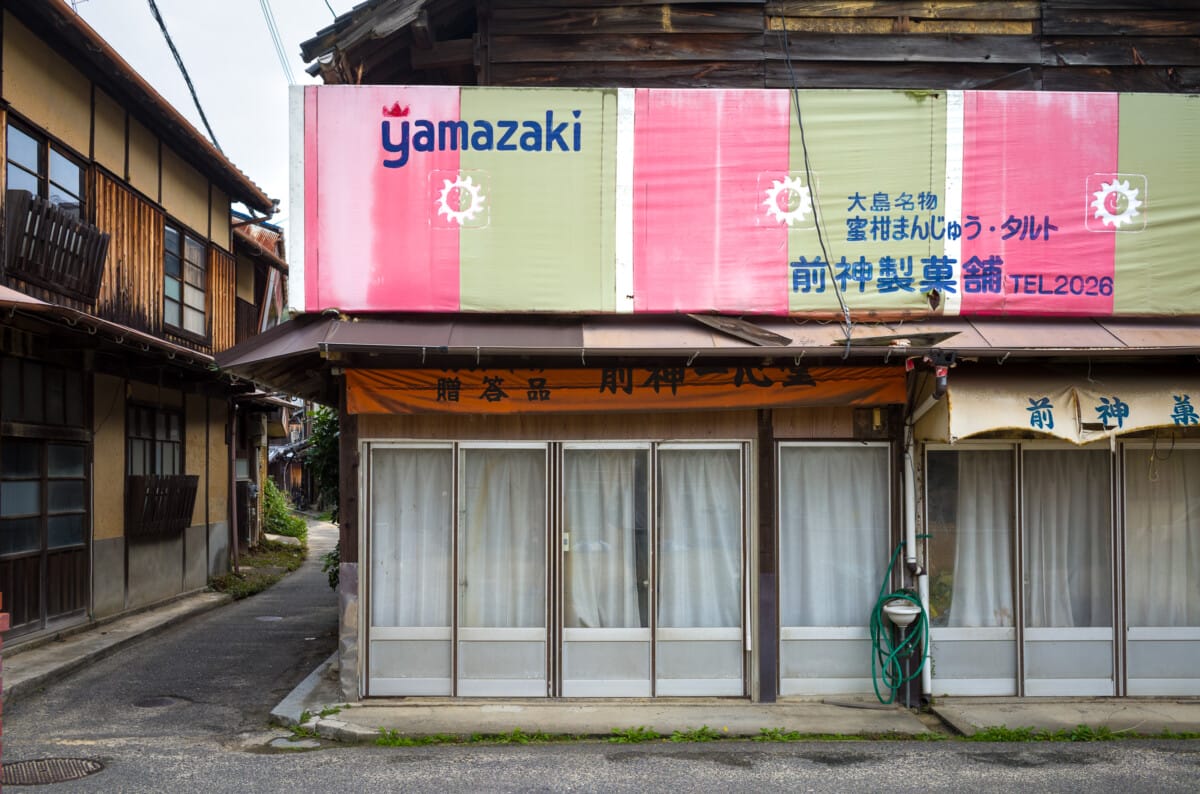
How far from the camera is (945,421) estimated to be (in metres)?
8.84

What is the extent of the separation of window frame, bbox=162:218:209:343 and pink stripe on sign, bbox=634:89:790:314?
11.5 metres

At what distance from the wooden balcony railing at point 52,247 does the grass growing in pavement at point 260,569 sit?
7.53m

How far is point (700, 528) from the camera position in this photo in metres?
9.82

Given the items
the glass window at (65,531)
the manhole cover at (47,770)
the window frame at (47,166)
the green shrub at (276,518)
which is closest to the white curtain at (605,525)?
the manhole cover at (47,770)

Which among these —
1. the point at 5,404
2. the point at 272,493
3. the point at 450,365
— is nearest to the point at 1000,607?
the point at 450,365

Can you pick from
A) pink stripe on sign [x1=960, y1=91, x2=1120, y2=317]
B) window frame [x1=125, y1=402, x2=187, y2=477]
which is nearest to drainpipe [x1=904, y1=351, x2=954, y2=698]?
pink stripe on sign [x1=960, y1=91, x2=1120, y2=317]

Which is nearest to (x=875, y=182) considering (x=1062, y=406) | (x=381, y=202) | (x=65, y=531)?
(x=1062, y=406)

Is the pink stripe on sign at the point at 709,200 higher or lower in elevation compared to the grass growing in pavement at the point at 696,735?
higher

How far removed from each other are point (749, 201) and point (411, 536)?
188 inches

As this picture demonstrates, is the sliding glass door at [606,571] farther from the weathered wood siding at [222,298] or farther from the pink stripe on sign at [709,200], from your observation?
the weathered wood siding at [222,298]

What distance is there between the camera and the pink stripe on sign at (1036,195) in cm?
952

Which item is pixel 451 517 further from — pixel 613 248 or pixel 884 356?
pixel 884 356

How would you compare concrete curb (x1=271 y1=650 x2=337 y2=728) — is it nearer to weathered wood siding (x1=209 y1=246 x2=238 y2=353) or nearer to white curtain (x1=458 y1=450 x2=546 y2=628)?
white curtain (x1=458 y1=450 x2=546 y2=628)

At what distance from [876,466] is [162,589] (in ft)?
43.3
